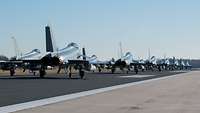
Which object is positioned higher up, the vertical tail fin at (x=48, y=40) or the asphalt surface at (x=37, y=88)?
the vertical tail fin at (x=48, y=40)

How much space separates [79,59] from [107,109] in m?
46.8

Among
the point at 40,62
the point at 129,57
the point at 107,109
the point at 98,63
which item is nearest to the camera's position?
the point at 107,109

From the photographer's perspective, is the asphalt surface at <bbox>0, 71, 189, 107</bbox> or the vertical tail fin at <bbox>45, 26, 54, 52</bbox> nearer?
the asphalt surface at <bbox>0, 71, 189, 107</bbox>

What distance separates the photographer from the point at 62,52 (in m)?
65.2

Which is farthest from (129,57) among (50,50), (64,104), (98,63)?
(64,104)

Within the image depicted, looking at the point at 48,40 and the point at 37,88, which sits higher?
the point at 48,40

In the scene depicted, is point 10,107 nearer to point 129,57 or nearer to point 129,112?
point 129,112

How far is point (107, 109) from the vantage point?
19375 mm

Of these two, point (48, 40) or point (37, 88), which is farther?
point (48, 40)

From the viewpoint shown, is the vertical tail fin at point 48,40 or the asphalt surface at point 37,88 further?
the vertical tail fin at point 48,40

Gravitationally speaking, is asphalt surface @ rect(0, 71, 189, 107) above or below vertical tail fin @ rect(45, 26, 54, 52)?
below

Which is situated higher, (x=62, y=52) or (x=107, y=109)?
(x=62, y=52)

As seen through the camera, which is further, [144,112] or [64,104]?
[64,104]

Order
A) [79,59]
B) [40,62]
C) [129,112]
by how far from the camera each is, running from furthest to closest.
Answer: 1. [79,59]
2. [40,62]
3. [129,112]
